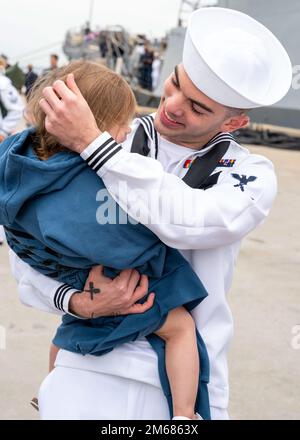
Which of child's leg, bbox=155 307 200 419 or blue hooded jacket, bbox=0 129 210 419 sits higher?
blue hooded jacket, bbox=0 129 210 419

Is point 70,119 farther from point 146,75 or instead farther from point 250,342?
point 146,75

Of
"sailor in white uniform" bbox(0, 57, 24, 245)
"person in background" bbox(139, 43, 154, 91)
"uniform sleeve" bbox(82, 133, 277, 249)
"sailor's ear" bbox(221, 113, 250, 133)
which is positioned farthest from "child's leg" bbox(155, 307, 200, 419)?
"person in background" bbox(139, 43, 154, 91)

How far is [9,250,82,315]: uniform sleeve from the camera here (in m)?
1.83

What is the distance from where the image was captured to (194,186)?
180cm

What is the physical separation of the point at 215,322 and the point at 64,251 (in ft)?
1.49

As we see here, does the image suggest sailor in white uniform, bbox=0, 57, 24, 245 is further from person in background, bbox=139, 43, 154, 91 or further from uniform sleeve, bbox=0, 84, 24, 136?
person in background, bbox=139, 43, 154, 91

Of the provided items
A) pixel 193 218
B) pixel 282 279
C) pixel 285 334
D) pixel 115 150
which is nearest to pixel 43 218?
pixel 115 150

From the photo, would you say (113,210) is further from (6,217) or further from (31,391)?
(31,391)

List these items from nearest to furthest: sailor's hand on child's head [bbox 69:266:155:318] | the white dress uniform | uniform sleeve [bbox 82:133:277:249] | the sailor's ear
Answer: uniform sleeve [bbox 82:133:277:249]
sailor's hand on child's head [bbox 69:266:155:318]
the sailor's ear
the white dress uniform

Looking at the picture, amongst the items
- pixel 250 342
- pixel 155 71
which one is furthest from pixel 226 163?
pixel 155 71

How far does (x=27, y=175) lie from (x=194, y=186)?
0.42 meters

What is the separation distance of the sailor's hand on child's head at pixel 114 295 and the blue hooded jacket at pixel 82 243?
0.07 ft

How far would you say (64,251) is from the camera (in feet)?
5.49

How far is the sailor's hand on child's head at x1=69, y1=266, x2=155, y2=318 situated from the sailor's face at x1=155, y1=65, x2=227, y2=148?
381 millimetres
